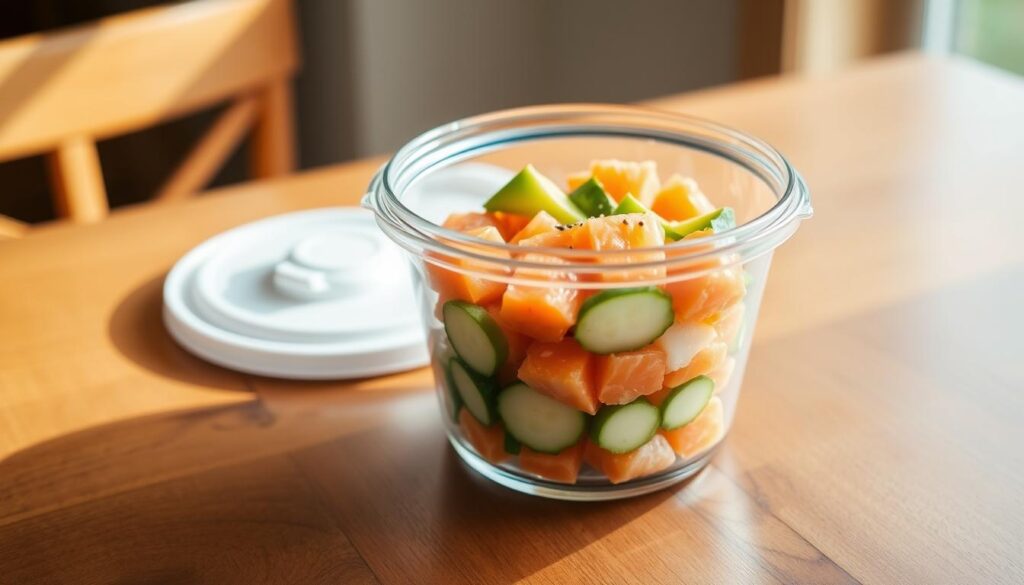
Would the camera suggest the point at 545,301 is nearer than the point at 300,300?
Yes

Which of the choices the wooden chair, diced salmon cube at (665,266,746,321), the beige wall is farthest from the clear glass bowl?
the beige wall

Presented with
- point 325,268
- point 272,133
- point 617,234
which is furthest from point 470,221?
point 272,133

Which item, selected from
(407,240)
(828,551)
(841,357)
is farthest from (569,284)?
(841,357)

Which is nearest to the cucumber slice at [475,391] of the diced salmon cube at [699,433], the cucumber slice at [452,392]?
the cucumber slice at [452,392]

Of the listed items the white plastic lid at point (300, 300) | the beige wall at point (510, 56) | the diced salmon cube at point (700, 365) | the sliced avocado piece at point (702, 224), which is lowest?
the beige wall at point (510, 56)

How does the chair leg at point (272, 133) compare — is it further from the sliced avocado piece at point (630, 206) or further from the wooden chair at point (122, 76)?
the sliced avocado piece at point (630, 206)

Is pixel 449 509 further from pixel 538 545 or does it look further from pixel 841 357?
pixel 841 357

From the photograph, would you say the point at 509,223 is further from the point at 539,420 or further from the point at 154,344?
the point at 154,344

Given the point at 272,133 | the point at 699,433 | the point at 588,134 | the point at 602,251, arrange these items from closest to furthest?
the point at 602,251
the point at 699,433
the point at 588,134
the point at 272,133
